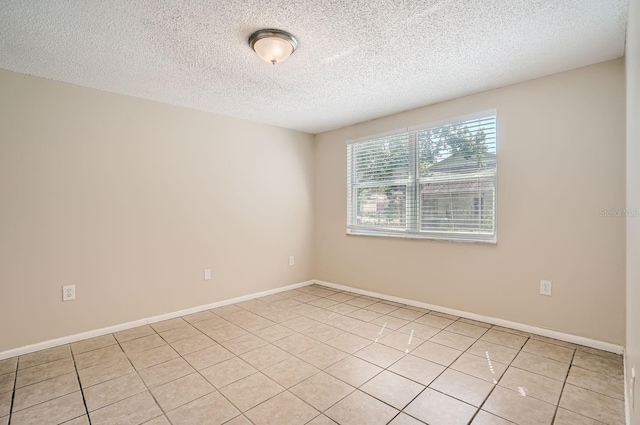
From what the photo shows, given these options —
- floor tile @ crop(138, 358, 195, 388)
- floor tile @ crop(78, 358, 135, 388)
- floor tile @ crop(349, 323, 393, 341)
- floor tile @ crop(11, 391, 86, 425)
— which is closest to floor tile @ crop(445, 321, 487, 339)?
floor tile @ crop(349, 323, 393, 341)

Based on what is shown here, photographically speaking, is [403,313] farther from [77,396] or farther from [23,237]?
[23,237]

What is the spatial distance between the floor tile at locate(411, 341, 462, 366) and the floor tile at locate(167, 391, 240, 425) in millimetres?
1409

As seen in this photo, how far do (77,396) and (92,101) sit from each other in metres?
2.40

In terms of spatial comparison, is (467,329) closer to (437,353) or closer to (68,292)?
(437,353)

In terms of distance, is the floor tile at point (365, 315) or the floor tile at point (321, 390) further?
the floor tile at point (365, 315)

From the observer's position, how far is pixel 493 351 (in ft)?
7.91

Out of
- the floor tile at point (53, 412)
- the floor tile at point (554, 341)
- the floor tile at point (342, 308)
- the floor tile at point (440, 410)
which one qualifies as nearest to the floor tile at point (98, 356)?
the floor tile at point (53, 412)

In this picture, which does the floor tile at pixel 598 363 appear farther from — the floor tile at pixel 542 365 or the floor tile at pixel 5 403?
the floor tile at pixel 5 403

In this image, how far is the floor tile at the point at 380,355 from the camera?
2.27 m

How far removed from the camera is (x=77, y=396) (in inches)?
73.9

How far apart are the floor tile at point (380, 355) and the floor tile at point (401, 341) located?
0.22ft

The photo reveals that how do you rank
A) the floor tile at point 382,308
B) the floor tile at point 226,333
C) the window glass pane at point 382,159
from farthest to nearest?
1. the window glass pane at point 382,159
2. the floor tile at point 382,308
3. the floor tile at point 226,333

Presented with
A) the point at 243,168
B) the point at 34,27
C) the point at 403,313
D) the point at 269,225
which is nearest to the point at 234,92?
the point at 243,168

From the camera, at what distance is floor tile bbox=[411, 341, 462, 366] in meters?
2.29
